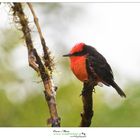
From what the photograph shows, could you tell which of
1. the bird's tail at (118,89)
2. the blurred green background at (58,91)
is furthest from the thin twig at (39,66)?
the bird's tail at (118,89)

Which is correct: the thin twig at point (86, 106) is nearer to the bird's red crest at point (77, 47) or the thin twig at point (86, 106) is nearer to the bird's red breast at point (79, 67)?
the bird's red breast at point (79, 67)

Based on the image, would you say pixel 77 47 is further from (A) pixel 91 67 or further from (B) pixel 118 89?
(B) pixel 118 89

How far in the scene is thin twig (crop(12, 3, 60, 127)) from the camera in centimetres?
224

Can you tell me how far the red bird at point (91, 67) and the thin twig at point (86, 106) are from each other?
0.03m

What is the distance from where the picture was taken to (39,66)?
7.36ft

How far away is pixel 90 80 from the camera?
2.20 metres

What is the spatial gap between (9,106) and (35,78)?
158mm

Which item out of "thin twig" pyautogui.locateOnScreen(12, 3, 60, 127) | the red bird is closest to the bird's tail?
the red bird

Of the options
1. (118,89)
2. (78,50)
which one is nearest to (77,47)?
(78,50)

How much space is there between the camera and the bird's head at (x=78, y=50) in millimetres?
2207

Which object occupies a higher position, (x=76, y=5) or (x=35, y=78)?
(x=76, y=5)

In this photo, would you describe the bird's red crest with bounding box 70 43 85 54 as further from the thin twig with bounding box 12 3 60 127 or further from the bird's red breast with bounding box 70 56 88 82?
the thin twig with bounding box 12 3 60 127

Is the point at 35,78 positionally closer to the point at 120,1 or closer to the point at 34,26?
the point at 34,26
